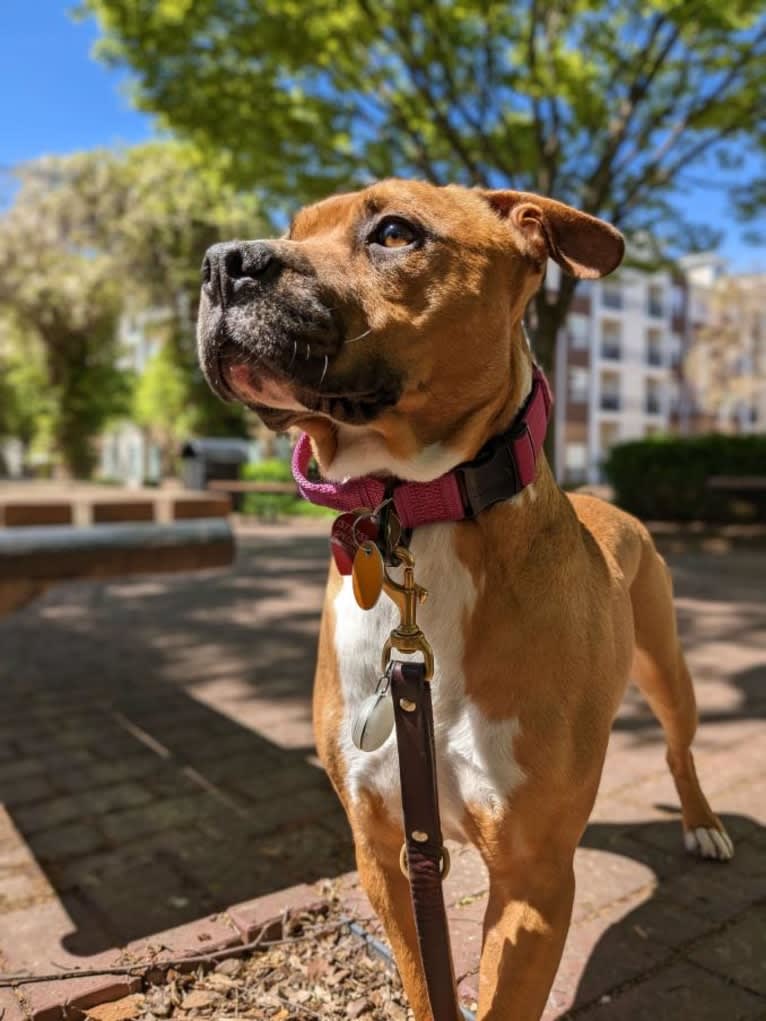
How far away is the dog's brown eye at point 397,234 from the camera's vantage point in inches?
65.0

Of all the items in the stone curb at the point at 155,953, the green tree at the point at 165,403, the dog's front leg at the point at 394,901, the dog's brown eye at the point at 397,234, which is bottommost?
the stone curb at the point at 155,953

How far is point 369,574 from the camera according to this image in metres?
1.56

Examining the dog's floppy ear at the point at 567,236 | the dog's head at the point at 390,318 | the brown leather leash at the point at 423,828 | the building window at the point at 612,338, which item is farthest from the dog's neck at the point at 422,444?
the building window at the point at 612,338

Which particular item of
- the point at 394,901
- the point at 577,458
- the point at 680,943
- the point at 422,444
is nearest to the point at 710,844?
the point at 680,943

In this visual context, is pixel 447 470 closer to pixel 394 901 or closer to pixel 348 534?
pixel 348 534

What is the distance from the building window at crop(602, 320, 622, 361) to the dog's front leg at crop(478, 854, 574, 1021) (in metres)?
52.5

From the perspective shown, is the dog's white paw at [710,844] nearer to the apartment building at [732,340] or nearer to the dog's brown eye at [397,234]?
the dog's brown eye at [397,234]

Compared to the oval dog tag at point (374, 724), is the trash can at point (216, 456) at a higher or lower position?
higher

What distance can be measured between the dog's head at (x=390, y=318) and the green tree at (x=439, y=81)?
6423 mm

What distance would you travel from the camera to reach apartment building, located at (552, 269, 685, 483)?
4806 cm

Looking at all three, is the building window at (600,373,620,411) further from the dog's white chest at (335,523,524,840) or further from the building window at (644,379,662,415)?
the dog's white chest at (335,523,524,840)

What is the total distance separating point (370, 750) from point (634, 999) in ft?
3.79

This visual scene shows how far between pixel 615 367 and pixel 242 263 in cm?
5278

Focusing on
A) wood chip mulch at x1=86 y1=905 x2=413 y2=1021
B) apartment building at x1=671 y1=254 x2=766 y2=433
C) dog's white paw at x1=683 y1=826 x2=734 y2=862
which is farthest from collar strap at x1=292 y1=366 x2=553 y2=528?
apartment building at x1=671 y1=254 x2=766 y2=433
